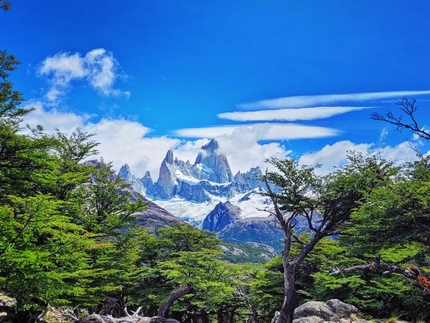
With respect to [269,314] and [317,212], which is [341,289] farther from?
[269,314]

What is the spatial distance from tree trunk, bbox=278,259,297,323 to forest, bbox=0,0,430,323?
6 cm

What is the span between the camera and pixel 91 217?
2108 centimetres

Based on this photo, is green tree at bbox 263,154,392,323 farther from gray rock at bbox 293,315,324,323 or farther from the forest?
gray rock at bbox 293,315,324,323

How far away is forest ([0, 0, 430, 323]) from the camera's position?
9695 mm

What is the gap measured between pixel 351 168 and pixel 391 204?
944 centimetres

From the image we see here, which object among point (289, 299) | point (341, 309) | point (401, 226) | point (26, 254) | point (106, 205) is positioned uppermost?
point (401, 226)

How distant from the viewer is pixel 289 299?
56.5 feet

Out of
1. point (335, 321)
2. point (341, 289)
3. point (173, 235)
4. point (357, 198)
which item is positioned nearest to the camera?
point (335, 321)

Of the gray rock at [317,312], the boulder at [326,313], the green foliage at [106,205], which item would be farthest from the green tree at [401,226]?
the green foliage at [106,205]

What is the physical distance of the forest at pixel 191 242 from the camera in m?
9.70

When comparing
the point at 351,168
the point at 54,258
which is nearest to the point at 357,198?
the point at 351,168

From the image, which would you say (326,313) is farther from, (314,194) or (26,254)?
(26,254)

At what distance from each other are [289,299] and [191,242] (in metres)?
15.1

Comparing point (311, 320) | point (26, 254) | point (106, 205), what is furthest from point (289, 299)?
point (106, 205)
